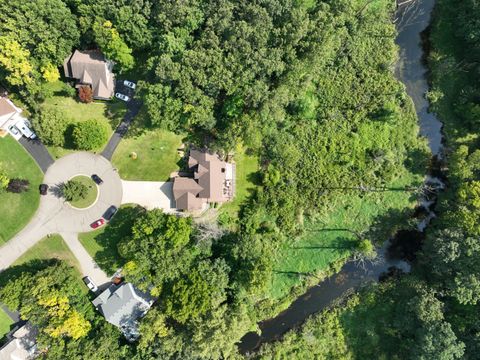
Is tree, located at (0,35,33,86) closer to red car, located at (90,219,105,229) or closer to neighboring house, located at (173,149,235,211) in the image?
red car, located at (90,219,105,229)

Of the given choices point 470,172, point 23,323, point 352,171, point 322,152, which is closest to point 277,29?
point 322,152

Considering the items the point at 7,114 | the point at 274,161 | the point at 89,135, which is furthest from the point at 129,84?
the point at 274,161

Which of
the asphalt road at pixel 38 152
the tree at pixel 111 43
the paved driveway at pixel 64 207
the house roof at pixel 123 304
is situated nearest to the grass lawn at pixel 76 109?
the asphalt road at pixel 38 152

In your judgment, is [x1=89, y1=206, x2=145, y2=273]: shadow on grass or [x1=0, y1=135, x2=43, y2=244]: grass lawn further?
[x1=89, y1=206, x2=145, y2=273]: shadow on grass

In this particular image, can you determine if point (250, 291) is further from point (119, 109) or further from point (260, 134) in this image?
point (119, 109)

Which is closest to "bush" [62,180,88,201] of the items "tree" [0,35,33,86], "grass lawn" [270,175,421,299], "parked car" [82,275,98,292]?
"parked car" [82,275,98,292]

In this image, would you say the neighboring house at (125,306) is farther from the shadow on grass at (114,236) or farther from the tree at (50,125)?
the tree at (50,125)
